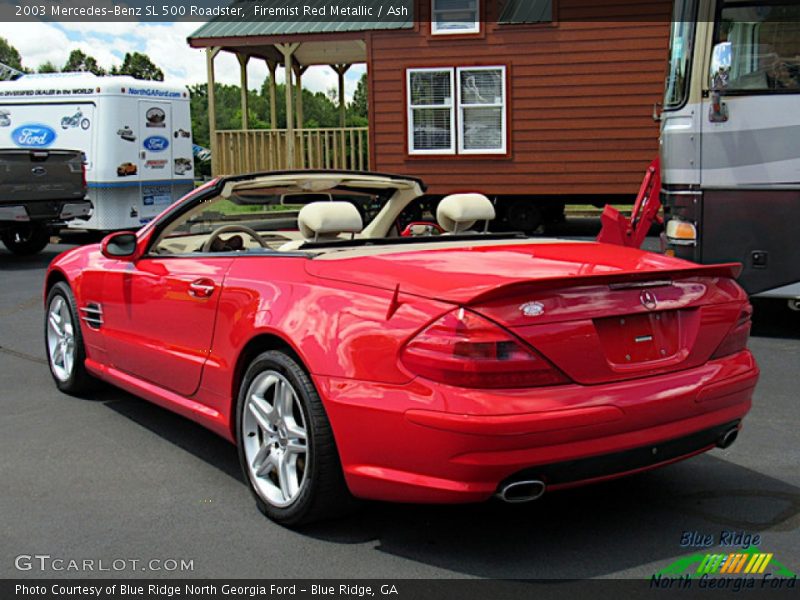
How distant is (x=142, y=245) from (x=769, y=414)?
3.65 m

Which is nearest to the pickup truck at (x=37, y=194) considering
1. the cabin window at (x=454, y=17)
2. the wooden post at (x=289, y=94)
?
the wooden post at (x=289, y=94)

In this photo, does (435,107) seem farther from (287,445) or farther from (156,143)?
(287,445)

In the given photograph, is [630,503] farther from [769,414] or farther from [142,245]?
[142,245]

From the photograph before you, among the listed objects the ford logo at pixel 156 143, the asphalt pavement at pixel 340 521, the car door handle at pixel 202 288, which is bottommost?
the asphalt pavement at pixel 340 521

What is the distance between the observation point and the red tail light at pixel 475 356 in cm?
316

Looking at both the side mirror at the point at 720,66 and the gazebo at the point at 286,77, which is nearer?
the side mirror at the point at 720,66

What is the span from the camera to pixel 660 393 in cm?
340

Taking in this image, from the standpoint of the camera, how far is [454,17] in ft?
57.8

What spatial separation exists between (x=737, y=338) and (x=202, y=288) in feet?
7.82

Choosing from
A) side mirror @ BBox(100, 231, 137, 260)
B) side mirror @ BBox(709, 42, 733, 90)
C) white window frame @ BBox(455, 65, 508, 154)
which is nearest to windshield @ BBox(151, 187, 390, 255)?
side mirror @ BBox(100, 231, 137, 260)

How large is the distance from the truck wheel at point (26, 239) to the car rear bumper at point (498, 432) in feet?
42.9

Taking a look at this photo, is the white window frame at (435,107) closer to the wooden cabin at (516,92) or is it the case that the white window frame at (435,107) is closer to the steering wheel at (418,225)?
the wooden cabin at (516,92)

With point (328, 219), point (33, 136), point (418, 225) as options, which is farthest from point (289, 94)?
point (328, 219)

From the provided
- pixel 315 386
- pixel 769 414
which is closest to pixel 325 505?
pixel 315 386
